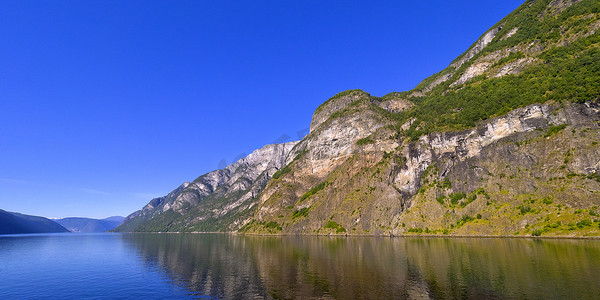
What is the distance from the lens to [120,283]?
53.4m

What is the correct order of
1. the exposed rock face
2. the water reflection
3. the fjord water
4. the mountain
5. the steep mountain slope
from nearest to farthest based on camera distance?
the water reflection
the fjord water
the mountain
the steep mountain slope
the exposed rock face

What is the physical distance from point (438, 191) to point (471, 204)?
66.4 ft

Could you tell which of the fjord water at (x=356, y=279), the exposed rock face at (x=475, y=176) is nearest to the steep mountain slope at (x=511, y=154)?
the exposed rock face at (x=475, y=176)

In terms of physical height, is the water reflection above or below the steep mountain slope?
below

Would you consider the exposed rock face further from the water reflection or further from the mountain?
the water reflection

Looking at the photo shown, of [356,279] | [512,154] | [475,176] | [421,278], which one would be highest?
[512,154]

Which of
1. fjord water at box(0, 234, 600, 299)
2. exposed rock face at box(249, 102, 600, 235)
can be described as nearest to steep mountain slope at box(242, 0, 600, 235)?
exposed rock face at box(249, 102, 600, 235)

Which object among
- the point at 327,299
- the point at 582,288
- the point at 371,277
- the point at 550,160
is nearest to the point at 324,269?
the point at 371,277

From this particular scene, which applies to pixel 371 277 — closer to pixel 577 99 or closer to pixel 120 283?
pixel 120 283

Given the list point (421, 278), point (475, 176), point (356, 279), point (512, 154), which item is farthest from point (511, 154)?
point (356, 279)

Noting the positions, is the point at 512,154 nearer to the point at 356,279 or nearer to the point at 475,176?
the point at 475,176

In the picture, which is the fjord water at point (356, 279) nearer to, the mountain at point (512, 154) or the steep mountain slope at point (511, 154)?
the mountain at point (512, 154)

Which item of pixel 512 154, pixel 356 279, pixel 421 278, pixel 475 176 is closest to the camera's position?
pixel 421 278

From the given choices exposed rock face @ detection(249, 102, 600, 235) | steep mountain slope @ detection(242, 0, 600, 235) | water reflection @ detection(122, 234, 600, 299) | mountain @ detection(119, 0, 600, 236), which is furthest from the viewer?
exposed rock face @ detection(249, 102, 600, 235)
